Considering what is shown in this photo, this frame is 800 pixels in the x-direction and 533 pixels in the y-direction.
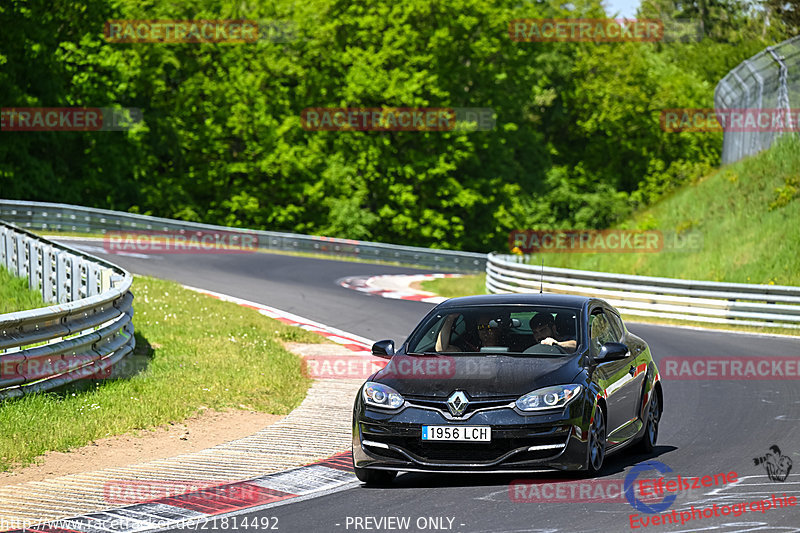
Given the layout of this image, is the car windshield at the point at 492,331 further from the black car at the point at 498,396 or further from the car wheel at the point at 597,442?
the car wheel at the point at 597,442

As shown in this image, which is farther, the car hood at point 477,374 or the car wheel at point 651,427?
the car wheel at point 651,427

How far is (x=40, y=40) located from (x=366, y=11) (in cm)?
1792

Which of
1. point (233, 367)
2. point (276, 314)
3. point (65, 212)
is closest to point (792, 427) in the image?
point (233, 367)

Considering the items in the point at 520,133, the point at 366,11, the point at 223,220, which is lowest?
the point at 223,220

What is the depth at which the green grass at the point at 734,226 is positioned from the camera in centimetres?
2828

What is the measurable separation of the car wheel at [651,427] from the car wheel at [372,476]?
8.39 feet

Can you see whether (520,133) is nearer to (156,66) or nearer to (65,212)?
(156,66)

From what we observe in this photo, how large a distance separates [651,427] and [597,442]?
1854 millimetres

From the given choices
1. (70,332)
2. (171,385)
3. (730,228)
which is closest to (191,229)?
(730,228)

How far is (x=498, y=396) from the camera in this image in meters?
8.30

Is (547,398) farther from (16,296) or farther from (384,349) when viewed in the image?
(16,296)

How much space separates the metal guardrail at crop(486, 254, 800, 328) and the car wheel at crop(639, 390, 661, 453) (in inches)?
535

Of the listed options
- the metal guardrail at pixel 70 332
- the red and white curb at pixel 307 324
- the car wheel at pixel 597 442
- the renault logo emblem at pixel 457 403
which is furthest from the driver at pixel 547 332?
the red and white curb at pixel 307 324

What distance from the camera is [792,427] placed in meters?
11.5
